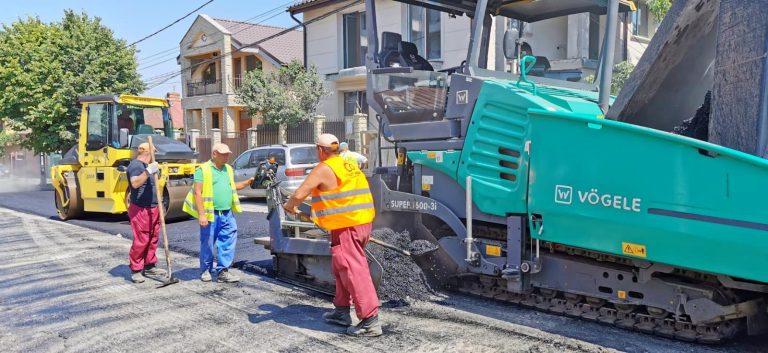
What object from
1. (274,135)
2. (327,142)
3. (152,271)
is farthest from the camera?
(274,135)

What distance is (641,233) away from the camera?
396 cm

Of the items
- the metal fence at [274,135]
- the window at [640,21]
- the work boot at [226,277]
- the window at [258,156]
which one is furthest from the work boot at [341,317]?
the window at [640,21]

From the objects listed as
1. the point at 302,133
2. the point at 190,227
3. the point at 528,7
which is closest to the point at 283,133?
the point at 302,133

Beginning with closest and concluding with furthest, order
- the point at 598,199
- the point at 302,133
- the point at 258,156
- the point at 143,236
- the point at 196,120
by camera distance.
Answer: the point at 598,199, the point at 143,236, the point at 258,156, the point at 302,133, the point at 196,120

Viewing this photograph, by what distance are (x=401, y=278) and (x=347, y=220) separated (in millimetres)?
1074

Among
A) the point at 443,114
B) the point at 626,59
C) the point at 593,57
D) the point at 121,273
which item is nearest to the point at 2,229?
the point at 121,273

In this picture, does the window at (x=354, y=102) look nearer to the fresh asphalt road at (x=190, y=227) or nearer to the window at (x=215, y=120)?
the fresh asphalt road at (x=190, y=227)

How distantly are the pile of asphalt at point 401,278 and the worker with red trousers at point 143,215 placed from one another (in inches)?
109

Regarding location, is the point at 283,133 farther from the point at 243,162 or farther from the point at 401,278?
the point at 401,278

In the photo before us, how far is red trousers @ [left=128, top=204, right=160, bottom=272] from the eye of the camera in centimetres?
678

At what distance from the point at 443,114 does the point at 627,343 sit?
7.54ft

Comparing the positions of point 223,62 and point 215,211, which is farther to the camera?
point 223,62

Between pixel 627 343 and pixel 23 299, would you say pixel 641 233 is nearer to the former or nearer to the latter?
pixel 627 343

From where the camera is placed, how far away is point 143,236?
268 inches
